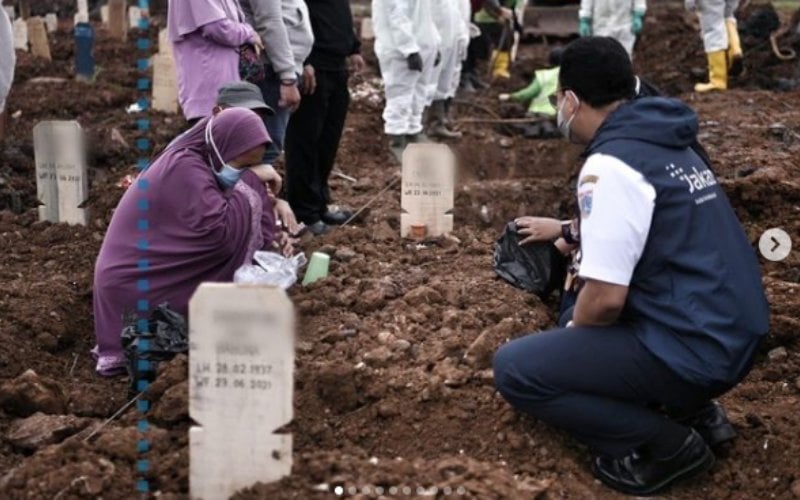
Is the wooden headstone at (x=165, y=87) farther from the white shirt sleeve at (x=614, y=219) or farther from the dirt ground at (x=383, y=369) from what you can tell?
the white shirt sleeve at (x=614, y=219)

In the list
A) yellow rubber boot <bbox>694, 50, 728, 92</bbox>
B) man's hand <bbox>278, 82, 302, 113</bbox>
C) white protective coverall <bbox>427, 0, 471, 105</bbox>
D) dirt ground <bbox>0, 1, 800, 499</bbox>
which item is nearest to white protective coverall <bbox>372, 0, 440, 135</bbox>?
white protective coverall <bbox>427, 0, 471, 105</bbox>

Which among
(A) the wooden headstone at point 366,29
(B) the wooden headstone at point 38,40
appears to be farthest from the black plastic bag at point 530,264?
(A) the wooden headstone at point 366,29

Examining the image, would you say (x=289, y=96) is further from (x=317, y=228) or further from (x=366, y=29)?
(x=366, y=29)

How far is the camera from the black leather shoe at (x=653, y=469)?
154 inches

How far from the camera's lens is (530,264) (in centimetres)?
525

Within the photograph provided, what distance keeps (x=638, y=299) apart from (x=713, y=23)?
878 centimetres

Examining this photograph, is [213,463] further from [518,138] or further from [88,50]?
[88,50]

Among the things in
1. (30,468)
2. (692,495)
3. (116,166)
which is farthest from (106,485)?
(116,166)

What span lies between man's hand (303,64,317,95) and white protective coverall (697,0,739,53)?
6425 millimetres

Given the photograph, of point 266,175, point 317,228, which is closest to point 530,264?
point 266,175

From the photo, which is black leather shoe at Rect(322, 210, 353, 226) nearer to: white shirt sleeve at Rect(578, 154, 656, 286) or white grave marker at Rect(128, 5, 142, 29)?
white shirt sleeve at Rect(578, 154, 656, 286)

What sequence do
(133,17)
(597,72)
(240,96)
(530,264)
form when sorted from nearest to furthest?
(597,72) < (530,264) < (240,96) < (133,17)

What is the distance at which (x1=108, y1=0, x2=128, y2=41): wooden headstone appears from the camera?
15.1 m

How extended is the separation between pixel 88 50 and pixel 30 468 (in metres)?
8.90
